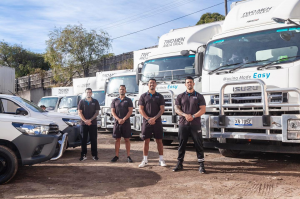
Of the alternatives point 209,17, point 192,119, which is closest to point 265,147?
point 192,119

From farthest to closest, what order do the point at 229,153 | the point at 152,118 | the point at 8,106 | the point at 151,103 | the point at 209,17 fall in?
the point at 209,17, the point at 229,153, the point at 8,106, the point at 151,103, the point at 152,118

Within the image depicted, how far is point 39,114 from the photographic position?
7762mm

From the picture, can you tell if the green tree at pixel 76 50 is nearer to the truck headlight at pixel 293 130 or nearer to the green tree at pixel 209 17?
the green tree at pixel 209 17

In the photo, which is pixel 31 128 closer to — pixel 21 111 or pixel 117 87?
pixel 21 111

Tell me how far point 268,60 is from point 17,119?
4.82m

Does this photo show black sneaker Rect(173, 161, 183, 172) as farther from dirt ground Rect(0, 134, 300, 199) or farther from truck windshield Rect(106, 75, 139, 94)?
truck windshield Rect(106, 75, 139, 94)

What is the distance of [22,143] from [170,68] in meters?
4.58

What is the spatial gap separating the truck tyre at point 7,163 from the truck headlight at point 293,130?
464cm

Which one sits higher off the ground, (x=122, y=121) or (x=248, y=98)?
(x=248, y=98)

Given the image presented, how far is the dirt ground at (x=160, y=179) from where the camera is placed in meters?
4.89

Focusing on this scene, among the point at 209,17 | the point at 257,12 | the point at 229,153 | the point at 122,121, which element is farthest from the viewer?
the point at 209,17

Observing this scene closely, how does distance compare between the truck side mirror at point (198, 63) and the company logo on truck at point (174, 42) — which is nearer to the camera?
the truck side mirror at point (198, 63)

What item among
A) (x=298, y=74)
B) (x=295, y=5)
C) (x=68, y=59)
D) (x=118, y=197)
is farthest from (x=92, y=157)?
(x=68, y=59)

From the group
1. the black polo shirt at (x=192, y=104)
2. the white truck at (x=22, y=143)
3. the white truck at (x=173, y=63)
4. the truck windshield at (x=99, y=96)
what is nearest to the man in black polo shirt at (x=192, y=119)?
the black polo shirt at (x=192, y=104)
